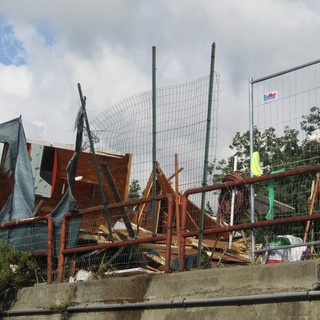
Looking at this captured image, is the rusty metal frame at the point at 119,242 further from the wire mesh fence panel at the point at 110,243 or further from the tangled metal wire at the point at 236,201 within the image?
the tangled metal wire at the point at 236,201

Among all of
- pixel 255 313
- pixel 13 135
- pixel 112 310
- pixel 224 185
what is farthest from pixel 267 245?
pixel 13 135

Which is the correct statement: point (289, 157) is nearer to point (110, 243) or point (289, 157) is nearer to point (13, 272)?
point (110, 243)

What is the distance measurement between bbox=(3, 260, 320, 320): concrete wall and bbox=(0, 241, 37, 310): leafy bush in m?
0.44

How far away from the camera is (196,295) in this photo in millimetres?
7066

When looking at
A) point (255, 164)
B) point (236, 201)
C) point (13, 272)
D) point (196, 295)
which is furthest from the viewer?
point (13, 272)

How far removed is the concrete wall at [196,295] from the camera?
6164mm

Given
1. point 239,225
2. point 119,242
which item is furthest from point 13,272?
point 239,225

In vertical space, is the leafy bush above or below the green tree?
below

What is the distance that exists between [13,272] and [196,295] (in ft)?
11.7

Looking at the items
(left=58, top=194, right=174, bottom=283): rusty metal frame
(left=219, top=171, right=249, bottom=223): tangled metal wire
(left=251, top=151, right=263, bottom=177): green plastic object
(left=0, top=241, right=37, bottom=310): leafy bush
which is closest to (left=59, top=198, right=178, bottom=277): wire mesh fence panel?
(left=58, top=194, right=174, bottom=283): rusty metal frame

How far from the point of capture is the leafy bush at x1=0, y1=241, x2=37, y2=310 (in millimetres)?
9422

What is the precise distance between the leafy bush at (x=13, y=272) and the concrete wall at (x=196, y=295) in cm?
44

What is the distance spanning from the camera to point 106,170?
9.95 meters

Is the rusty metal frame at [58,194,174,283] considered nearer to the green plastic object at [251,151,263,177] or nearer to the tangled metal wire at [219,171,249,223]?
the tangled metal wire at [219,171,249,223]
